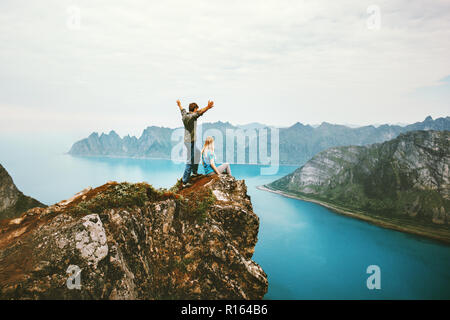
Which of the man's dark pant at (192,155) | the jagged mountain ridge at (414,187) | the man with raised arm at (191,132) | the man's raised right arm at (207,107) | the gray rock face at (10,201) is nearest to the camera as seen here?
the man's raised right arm at (207,107)

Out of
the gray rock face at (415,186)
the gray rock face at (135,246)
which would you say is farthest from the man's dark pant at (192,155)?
the gray rock face at (415,186)

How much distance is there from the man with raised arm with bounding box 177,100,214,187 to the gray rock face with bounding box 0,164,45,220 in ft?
139

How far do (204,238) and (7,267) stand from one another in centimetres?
675

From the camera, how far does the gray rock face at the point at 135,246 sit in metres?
7.39

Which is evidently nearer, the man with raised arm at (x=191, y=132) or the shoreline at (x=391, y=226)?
the man with raised arm at (x=191, y=132)

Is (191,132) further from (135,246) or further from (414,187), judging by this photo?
(414,187)

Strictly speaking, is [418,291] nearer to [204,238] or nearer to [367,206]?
[204,238]

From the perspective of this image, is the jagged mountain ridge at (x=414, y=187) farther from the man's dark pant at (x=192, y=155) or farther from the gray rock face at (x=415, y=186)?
the man's dark pant at (x=192, y=155)

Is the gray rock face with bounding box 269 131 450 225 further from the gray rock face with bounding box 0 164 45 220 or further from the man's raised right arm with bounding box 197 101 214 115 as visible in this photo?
the gray rock face with bounding box 0 164 45 220

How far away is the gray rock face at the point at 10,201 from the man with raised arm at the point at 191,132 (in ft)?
139

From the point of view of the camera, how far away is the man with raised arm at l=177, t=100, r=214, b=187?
1220cm

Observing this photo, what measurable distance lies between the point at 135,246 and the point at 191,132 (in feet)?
21.1

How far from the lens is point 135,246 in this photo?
9016 mm

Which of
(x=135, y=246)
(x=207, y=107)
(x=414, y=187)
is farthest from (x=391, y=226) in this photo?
(x=135, y=246)
